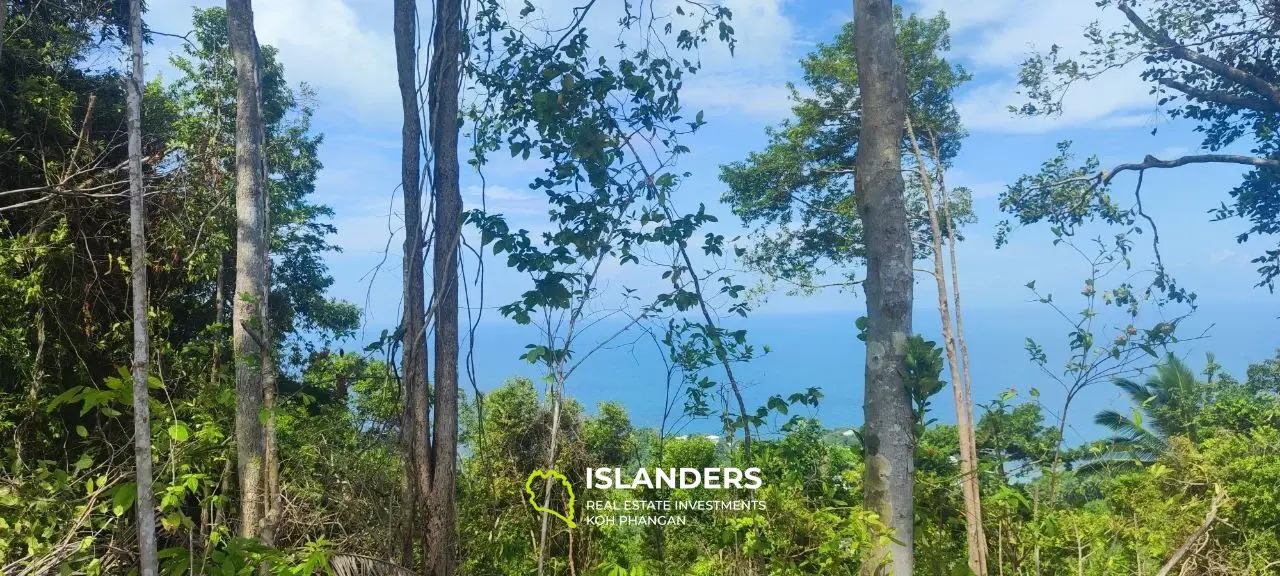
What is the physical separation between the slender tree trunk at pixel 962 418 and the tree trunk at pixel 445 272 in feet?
5.38

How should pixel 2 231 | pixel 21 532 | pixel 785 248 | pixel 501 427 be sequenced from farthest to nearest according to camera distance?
1. pixel 785 248
2. pixel 501 427
3. pixel 2 231
4. pixel 21 532

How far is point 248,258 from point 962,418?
311 centimetres

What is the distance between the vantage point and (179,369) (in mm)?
4102

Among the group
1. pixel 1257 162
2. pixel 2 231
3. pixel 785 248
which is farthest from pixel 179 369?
pixel 1257 162

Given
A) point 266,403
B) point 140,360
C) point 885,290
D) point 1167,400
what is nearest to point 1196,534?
point 885,290

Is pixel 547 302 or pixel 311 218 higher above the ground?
pixel 311 218

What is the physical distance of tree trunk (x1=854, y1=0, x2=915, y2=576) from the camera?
6.97ft

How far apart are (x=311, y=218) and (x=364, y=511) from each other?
4562mm

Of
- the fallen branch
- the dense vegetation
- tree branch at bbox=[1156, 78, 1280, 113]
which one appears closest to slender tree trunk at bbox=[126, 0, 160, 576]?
the dense vegetation

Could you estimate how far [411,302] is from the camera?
8.30 ft

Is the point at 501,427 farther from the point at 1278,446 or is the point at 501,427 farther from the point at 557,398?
the point at 1278,446

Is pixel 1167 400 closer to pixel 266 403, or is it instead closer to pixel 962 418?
pixel 962 418

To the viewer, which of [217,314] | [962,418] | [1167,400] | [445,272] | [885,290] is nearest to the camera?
[885,290]

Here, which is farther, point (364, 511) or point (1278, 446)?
point (1278, 446)
